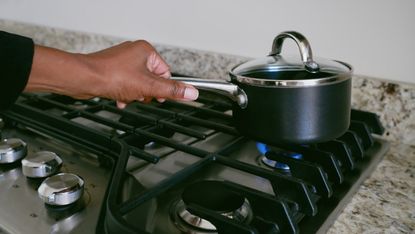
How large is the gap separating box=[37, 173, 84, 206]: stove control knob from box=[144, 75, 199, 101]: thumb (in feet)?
0.49

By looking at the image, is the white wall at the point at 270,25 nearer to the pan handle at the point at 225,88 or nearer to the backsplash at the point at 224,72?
the backsplash at the point at 224,72

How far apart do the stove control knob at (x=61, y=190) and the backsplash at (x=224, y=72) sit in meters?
0.44

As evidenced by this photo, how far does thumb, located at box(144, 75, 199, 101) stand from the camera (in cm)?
53

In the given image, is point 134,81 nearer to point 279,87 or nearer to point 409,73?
point 279,87

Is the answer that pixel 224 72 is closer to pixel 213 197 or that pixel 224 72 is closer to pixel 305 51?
pixel 305 51

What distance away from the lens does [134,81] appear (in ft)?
1.79

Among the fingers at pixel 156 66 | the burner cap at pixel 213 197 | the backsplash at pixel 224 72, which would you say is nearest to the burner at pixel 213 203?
the burner cap at pixel 213 197

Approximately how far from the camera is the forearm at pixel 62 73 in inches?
19.9

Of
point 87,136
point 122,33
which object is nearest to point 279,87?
point 87,136

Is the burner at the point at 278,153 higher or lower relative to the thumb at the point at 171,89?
lower

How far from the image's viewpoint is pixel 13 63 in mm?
478

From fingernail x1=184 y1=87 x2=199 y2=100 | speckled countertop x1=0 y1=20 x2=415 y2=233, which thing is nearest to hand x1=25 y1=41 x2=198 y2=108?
fingernail x1=184 y1=87 x2=199 y2=100

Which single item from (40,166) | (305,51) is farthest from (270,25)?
(40,166)

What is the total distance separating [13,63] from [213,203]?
0.27m
